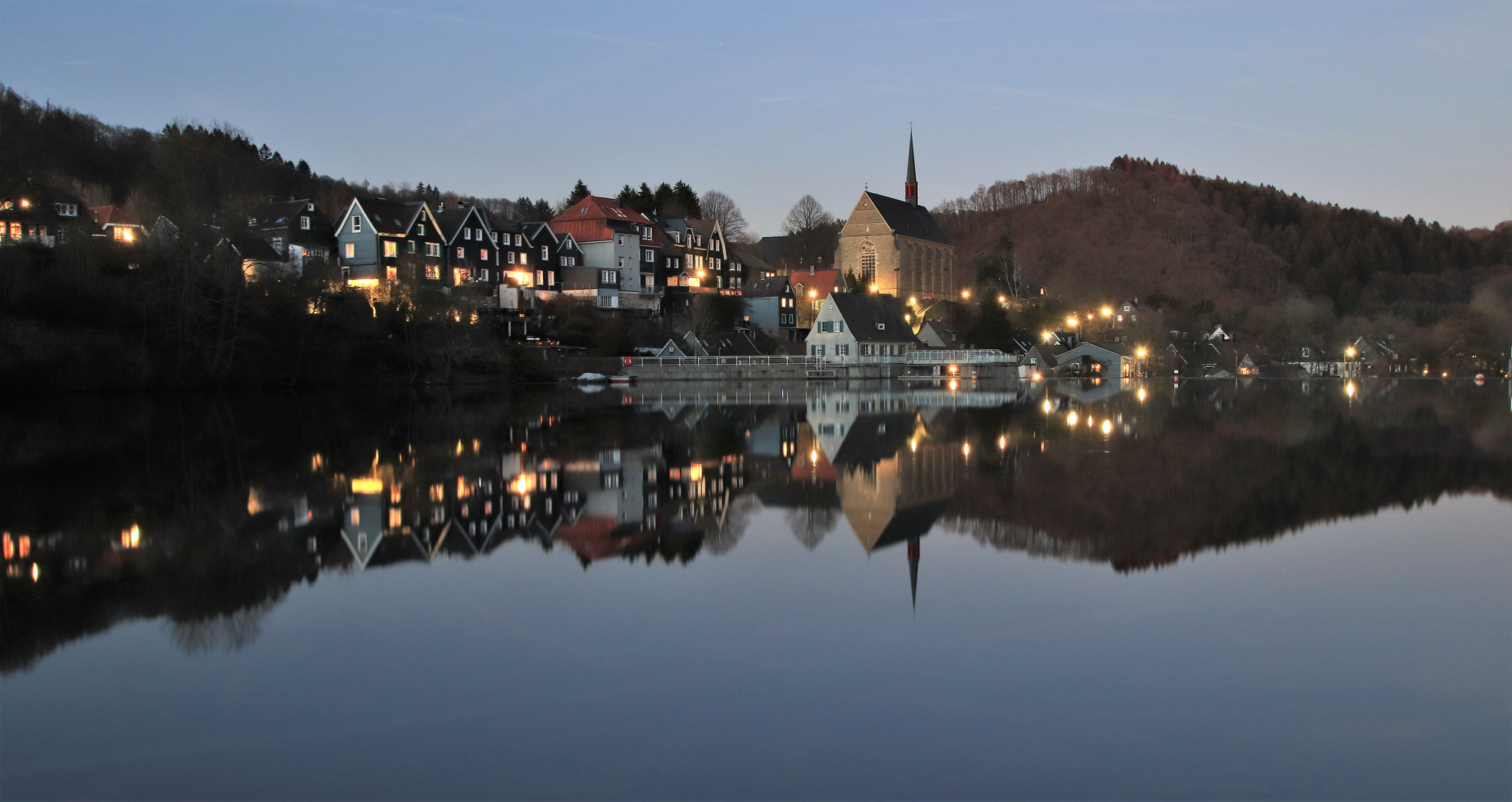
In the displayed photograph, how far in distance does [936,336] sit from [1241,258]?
173ft

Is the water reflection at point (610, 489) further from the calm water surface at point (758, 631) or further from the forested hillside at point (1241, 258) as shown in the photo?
the forested hillside at point (1241, 258)

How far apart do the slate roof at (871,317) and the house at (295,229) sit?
3190cm

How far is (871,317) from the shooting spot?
70.8 meters

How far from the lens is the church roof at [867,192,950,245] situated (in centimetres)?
9375

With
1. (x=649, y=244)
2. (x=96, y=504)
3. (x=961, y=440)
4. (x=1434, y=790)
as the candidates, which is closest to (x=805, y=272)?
(x=649, y=244)

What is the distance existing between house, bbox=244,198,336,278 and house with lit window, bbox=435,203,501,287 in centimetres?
674

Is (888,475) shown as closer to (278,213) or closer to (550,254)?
(278,213)

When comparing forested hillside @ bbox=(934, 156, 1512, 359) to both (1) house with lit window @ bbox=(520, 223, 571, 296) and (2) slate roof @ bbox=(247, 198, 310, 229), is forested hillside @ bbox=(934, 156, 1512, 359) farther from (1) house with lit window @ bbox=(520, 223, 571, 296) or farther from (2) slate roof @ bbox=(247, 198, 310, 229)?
(2) slate roof @ bbox=(247, 198, 310, 229)

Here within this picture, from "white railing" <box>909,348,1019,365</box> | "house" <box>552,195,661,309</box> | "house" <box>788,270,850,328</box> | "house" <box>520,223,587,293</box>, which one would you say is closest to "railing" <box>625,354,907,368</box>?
"white railing" <box>909,348,1019,365</box>

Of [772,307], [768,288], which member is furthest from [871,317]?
[768,288]

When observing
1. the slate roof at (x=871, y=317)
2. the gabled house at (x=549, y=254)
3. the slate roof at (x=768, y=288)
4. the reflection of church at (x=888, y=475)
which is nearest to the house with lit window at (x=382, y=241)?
the gabled house at (x=549, y=254)

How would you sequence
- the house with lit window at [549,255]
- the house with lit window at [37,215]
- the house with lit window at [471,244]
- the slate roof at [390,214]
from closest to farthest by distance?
the house with lit window at [37,215] < the slate roof at [390,214] < the house with lit window at [471,244] < the house with lit window at [549,255]

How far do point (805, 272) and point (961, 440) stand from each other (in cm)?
6629

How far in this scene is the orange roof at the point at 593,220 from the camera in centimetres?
7081
